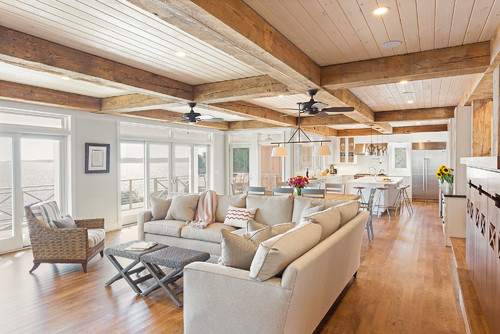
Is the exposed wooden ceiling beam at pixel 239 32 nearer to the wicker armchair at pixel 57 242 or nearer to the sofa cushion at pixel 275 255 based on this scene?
the sofa cushion at pixel 275 255

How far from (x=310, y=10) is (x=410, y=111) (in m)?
5.78

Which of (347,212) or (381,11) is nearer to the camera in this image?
(381,11)

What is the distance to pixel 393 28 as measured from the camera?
2.69 meters

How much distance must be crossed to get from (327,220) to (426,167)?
9325mm

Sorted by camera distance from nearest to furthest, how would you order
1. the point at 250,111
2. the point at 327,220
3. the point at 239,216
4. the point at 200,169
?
1. the point at 327,220
2. the point at 239,216
3. the point at 250,111
4. the point at 200,169

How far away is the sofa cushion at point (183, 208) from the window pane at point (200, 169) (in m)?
4.01

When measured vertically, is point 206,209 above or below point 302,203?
below

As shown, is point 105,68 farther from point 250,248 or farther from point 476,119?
point 476,119

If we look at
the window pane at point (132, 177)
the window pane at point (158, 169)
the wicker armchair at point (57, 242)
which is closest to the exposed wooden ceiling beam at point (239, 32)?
the wicker armchair at point (57, 242)

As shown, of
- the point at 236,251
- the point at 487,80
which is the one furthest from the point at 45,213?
the point at 487,80

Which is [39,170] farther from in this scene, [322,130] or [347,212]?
[322,130]

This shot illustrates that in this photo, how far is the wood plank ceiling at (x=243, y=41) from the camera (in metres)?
2.28

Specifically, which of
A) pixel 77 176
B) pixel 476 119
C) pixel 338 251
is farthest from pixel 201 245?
pixel 476 119

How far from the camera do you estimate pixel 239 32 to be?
223 cm
